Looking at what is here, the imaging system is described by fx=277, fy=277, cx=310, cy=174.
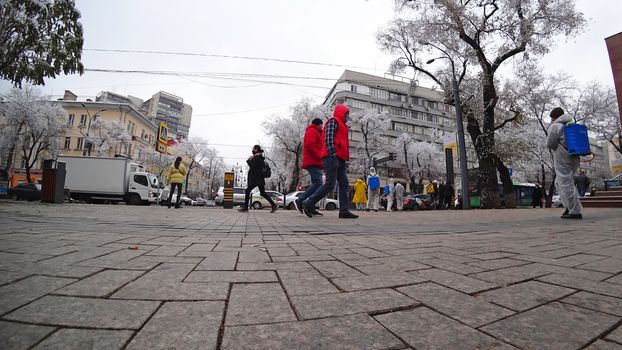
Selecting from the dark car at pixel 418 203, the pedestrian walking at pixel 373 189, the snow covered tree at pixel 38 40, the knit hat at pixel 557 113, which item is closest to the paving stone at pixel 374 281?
the knit hat at pixel 557 113

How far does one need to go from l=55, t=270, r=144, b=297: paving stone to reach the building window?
52.9m

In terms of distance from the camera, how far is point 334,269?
158 centimetres

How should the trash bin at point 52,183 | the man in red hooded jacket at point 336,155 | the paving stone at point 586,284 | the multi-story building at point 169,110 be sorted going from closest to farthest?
the paving stone at point 586,284
the man in red hooded jacket at point 336,155
the trash bin at point 52,183
the multi-story building at point 169,110

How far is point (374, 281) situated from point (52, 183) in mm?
12670

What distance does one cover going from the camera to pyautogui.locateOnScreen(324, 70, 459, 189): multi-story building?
48.3 metres

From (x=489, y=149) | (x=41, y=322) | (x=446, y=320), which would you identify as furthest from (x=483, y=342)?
(x=489, y=149)

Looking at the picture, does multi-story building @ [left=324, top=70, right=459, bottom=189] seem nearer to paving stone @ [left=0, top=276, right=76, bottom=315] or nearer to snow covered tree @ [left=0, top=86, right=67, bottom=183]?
snow covered tree @ [left=0, top=86, right=67, bottom=183]

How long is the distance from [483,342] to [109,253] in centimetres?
204

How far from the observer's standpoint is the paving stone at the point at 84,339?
667 millimetres

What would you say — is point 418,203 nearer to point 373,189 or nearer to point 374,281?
point 373,189

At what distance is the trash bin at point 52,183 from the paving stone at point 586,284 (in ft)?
42.5

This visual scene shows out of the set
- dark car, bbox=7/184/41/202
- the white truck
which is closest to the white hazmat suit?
the white truck

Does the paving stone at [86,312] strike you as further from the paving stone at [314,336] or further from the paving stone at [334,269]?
the paving stone at [334,269]

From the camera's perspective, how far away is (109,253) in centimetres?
178
